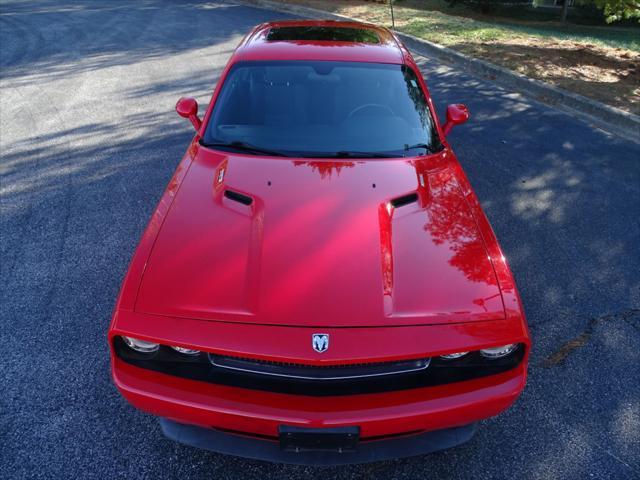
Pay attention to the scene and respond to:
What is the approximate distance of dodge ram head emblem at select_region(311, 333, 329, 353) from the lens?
6.14ft

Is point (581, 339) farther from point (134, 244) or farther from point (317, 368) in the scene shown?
point (134, 244)

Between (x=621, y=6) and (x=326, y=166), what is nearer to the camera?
(x=326, y=166)

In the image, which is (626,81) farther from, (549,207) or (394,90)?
(394,90)

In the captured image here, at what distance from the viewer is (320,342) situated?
6.18 feet

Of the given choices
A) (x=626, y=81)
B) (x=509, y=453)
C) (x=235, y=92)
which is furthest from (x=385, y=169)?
(x=626, y=81)

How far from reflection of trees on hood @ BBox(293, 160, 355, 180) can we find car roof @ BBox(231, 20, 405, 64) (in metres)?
0.94

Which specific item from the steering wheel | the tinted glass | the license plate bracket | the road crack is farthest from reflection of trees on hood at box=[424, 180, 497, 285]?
the tinted glass

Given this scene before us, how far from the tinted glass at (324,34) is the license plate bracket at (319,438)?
9.29 ft

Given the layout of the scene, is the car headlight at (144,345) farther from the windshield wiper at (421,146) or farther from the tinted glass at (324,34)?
the tinted glass at (324,34)

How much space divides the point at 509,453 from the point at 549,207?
2.81 meters

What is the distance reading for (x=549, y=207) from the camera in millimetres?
4609

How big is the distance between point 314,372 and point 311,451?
0.32 meters

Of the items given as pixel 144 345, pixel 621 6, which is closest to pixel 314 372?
pixel 144 345

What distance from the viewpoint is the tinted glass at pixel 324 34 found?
12.3 ft
